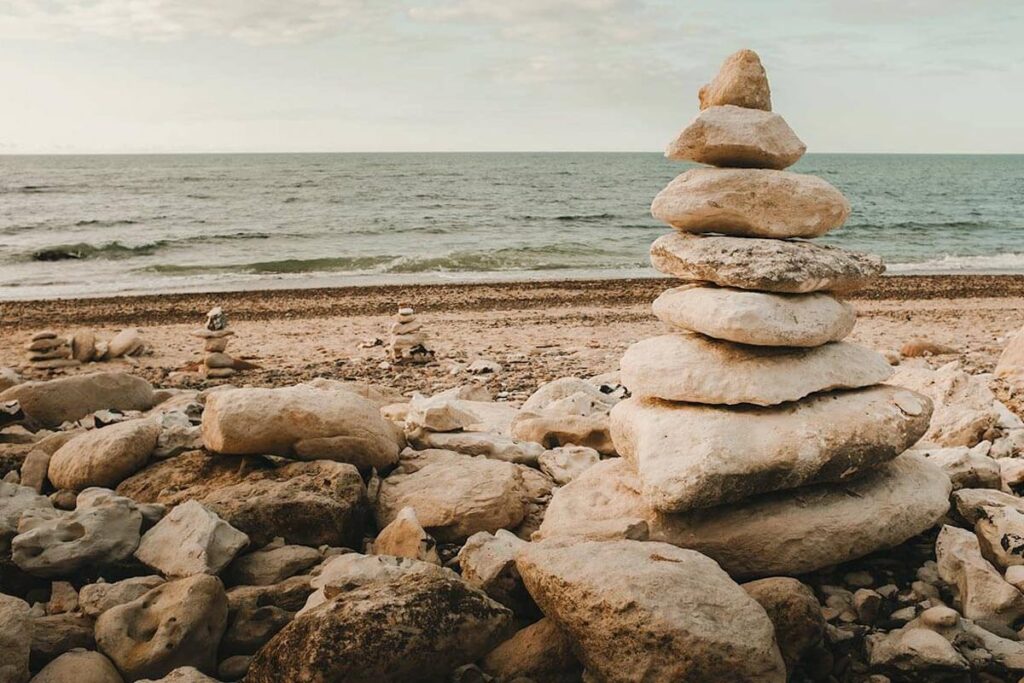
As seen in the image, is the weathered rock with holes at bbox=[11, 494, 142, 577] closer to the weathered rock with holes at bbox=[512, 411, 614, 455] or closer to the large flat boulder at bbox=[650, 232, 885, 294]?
the weathered rock with holes at bbox=[512, 411, 614, 455]

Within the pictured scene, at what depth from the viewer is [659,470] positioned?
15.5ft

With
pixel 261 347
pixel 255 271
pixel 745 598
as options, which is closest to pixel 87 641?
pixel 745 598

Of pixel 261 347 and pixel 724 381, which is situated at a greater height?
pixel 724 381

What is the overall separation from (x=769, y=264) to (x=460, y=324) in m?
11.9

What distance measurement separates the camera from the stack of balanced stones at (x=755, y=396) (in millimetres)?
4770

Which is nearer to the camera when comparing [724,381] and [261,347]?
[724,381]

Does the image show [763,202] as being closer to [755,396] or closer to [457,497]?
[755,396]

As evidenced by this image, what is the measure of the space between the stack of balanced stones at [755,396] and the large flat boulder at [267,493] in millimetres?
1381

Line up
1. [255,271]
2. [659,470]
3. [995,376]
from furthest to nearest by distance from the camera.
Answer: [255,271] < [995,376] < [659,470]

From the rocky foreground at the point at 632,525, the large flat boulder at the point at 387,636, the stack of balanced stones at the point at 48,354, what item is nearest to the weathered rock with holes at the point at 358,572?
the rocky foreground at the point at 632,525

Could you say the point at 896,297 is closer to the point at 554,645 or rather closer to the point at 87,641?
the point at 554,645

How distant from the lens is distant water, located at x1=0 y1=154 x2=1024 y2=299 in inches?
1024

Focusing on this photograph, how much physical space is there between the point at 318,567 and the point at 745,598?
2.52 meters

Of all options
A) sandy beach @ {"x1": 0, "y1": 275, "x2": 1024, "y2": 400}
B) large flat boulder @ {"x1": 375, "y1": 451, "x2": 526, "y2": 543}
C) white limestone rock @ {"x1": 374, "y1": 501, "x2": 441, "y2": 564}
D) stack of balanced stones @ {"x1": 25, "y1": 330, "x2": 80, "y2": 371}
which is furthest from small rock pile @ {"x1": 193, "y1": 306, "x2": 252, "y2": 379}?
white limestone rock @ {"x1": 374, "y1": 501, "x2": 441, "y2": 564}
